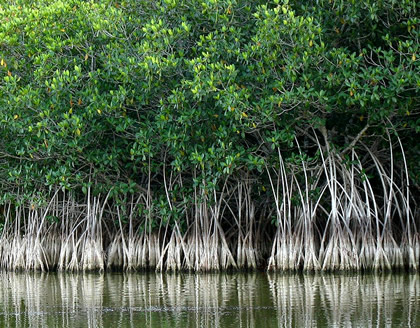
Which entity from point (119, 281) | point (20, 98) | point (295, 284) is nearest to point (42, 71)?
point (20, 98)

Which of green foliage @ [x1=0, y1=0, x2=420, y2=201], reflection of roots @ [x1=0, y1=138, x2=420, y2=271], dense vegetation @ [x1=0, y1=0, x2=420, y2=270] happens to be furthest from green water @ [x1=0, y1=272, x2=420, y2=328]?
green foliage @ [x1=0, y1=0, x2=420, y2=201]

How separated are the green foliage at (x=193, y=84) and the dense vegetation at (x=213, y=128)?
0.09 feet

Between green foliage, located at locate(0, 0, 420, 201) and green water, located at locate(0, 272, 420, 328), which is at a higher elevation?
green foliage, located at locate(0, 0, 420, 201)

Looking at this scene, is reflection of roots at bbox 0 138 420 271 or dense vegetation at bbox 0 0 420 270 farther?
reflection of roots at bbox 0 138 420 271

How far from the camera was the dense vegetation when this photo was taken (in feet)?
33.9

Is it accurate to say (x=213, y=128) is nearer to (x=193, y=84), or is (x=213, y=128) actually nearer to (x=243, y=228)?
(x=193, y=84)

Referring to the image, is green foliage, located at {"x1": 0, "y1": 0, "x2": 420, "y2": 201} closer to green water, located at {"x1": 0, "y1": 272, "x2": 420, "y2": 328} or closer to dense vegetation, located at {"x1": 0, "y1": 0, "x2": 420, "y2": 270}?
dense vegetation, located at {"x1": 0, "y1": 0, "x2": 420, "y2": 270}

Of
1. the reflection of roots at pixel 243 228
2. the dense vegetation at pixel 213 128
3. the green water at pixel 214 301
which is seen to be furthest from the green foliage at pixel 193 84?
the green water at pixel 214 301

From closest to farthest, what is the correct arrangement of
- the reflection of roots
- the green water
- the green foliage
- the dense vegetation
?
1. the green water
2. the green foliage
3. the dense vegetation
4. the reflection of roots

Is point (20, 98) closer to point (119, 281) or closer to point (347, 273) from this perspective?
point (119, 281)

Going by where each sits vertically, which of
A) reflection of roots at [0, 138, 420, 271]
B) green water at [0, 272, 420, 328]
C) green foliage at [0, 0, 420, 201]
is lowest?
green water at [0, 272, 420, 328]

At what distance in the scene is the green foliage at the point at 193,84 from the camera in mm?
10211

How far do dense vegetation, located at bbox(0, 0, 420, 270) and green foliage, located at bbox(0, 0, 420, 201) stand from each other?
0.09ft

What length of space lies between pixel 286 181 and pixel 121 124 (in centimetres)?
238
